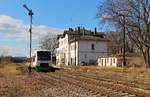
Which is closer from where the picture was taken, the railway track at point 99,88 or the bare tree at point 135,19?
the railway track at point 99,88

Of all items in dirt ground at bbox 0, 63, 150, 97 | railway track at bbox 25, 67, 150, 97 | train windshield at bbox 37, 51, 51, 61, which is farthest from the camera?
train windshield at bbox 37, 51, 51, 61

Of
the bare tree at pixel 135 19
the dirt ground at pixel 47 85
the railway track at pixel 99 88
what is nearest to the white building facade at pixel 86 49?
the bare tree at pixel 135 19

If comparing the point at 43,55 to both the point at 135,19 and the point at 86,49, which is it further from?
the point at 86,49

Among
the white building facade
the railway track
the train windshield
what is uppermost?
the white building facade

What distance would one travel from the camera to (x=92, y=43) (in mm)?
112312

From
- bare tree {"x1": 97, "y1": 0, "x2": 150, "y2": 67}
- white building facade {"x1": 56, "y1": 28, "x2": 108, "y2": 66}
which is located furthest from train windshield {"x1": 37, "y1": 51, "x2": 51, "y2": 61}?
white building facade {"x1": 56, "y1": 28, "x2": 108, "y2": 66}

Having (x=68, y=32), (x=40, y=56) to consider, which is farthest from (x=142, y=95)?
(x=68, y=32)

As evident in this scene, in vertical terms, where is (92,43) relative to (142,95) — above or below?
above

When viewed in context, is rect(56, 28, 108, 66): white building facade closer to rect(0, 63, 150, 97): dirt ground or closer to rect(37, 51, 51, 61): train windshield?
rect(37, 51, 51, 61): train windshield

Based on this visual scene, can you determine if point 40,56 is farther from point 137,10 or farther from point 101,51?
point 101,51

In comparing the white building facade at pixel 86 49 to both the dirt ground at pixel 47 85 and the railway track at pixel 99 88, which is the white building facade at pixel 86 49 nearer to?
the dirt ground at pixel 47 85

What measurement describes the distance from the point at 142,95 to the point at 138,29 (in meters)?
47.1

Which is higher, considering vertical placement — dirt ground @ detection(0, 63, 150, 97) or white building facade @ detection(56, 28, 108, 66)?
white building facade @ detection(56, 28, 108, 66)

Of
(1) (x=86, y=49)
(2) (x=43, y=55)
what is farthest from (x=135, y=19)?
(1) (x=86, y=49)
